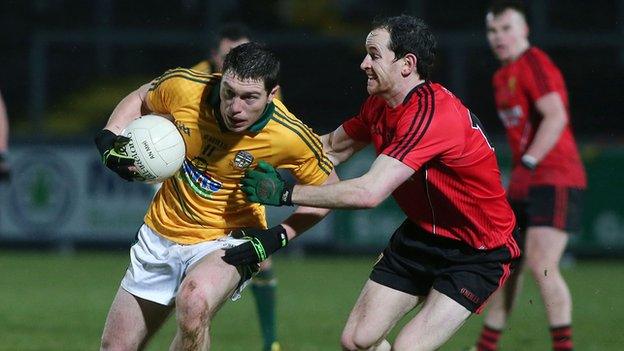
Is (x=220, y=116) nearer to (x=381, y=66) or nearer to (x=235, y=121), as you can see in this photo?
(x=235, y=121)

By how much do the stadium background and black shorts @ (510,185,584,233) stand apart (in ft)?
16.4

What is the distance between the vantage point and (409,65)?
6273mm

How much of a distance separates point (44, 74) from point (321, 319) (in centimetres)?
860

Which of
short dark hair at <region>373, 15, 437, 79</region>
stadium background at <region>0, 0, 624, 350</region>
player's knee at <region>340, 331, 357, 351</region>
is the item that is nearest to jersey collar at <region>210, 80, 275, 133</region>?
short dark hair at <region>373, 15, 437, 79</region>

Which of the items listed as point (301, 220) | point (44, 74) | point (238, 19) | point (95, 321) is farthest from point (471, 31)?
point (301, 220)

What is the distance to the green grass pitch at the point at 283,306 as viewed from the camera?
941cm

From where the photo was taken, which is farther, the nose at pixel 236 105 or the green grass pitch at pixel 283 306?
the green grass pitch at pixel 283 306

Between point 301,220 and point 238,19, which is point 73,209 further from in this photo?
point 301,220

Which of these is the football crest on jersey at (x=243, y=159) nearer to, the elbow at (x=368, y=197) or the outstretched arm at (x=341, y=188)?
the outstretched arm at (x=341, y=188)

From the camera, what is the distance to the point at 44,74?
59.5 feet

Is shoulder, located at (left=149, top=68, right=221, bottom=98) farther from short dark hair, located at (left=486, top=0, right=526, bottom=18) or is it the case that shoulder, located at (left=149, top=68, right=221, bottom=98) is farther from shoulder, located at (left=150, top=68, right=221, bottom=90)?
short dark hair, located at (left=486, top=0, right=526, bottom=18)

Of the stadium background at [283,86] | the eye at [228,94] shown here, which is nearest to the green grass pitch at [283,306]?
the stadium background at [283,86]

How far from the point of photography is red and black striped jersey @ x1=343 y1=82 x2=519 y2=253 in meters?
6.06

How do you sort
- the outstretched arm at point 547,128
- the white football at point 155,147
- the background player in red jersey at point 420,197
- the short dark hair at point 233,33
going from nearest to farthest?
the background player in red jersey at point 420,197 → the white football at point 155,147 → the outstretched arm at point 547,128 → the short dark hair at point 233,33
